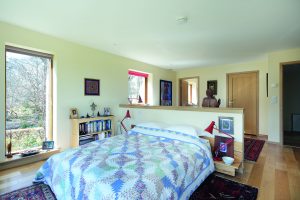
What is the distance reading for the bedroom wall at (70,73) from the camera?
104 inches

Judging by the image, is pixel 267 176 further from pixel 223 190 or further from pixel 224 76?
pixel 224 76

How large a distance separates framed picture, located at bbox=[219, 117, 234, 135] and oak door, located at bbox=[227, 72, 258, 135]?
3159 mm

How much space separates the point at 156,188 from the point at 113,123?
268 centimetres

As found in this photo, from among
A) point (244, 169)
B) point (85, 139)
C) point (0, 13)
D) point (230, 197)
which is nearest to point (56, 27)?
point (0, 13)

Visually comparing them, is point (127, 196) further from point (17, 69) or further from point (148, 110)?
point (17, 69)

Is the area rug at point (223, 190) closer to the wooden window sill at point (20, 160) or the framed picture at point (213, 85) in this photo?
the wooden window sill at point (20, 160)

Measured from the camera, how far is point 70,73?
3.34 metres

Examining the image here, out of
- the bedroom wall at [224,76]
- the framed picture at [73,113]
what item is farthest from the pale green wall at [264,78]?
the framed picture at [73,113]

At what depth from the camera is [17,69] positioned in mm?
2859

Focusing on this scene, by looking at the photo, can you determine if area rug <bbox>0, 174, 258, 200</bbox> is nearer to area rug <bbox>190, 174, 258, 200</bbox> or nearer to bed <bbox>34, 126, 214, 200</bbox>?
area rug <bbox>190, 174, 258, 200</bbox>

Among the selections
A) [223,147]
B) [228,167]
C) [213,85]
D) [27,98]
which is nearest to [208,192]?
[228,167]

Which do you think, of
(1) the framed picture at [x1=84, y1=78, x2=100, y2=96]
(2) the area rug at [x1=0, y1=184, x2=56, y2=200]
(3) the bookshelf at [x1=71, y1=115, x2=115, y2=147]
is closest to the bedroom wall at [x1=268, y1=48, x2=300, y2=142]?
(3) the bookshelf at [x1=71, y1=115, x2=115, y2=147]

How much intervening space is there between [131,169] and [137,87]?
3.73m

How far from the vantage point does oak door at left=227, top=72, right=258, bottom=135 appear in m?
4.99
